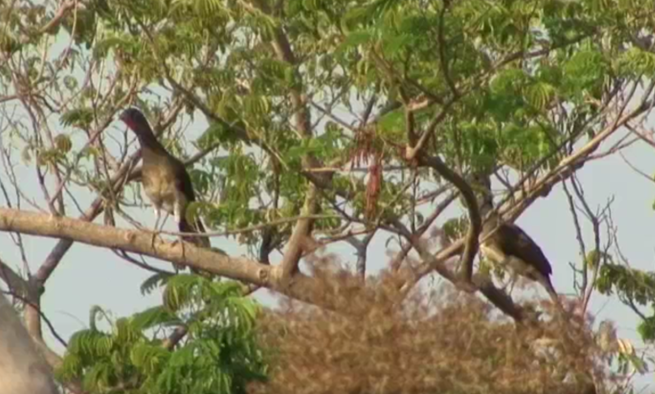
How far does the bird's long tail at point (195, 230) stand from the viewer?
955 centimetres

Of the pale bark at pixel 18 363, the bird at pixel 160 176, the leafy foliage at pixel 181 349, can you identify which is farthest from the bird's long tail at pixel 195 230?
the pale bark at pixel 18 363

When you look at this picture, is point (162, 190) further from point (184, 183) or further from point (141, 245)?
point (141, 245)

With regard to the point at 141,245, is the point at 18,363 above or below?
below

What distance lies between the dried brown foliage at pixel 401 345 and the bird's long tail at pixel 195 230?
1969 mm

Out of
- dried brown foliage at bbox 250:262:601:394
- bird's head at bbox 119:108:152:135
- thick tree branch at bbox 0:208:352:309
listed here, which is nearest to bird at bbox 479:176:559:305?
thick tree branch at bbox 0:208:352:309

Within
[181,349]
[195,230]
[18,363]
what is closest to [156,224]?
[195,230]

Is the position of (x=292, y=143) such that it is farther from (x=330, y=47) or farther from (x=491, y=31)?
(x=491, y=31)

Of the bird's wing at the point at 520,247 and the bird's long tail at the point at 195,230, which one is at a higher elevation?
the bird's wing at the point at 520,247

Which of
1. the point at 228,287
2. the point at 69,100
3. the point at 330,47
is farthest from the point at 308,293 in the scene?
the point at 69,100

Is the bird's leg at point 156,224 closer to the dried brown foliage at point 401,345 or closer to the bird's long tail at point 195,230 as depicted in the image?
the bird's long tail at point 195,230

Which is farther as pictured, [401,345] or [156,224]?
[156,224]

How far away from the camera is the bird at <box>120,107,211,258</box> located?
1091 cm

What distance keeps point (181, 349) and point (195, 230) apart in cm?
244

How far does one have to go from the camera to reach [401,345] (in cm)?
720
